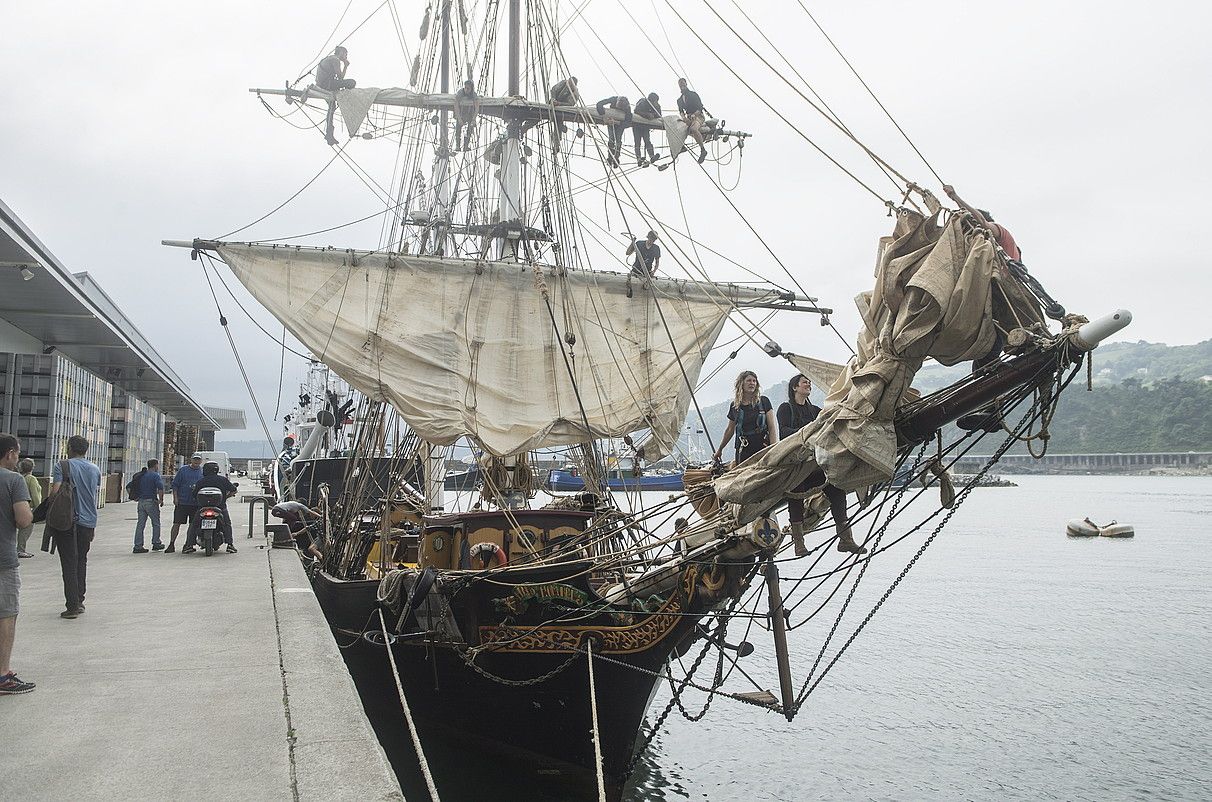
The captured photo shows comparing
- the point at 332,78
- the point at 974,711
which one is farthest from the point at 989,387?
the point at 332,78

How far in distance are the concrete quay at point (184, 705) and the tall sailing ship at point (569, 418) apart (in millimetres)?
1825

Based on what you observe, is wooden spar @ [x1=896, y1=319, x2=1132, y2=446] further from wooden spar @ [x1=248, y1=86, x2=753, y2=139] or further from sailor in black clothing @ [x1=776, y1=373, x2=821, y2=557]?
Result: wooden spar @ [x1=248, y1=86, x2=753, y2=139]

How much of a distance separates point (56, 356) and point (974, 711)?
56.6 feet

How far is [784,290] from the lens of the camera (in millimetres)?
14898

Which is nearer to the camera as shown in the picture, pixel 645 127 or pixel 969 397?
pixel 969 397

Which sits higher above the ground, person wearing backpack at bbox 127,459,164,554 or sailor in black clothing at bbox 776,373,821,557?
sailor in black clothing at bbox 776,373,821,557

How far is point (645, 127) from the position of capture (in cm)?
1773

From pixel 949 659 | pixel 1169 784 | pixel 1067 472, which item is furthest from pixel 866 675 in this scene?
pixel 1067 472

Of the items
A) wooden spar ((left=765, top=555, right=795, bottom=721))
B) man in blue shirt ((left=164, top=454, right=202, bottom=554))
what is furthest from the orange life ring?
man in blue shirt ((left=164, top=454, right=202, bottom=554))

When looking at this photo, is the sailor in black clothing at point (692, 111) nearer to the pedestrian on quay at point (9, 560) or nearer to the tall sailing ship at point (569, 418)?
the tall sailing ship at point (569, 418)

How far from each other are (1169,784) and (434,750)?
8.53 metres

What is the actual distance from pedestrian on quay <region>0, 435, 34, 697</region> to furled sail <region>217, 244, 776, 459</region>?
7.69 meters

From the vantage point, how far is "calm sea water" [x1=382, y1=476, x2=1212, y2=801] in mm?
11148

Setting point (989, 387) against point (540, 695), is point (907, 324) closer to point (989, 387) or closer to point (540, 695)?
point (989, 387)
